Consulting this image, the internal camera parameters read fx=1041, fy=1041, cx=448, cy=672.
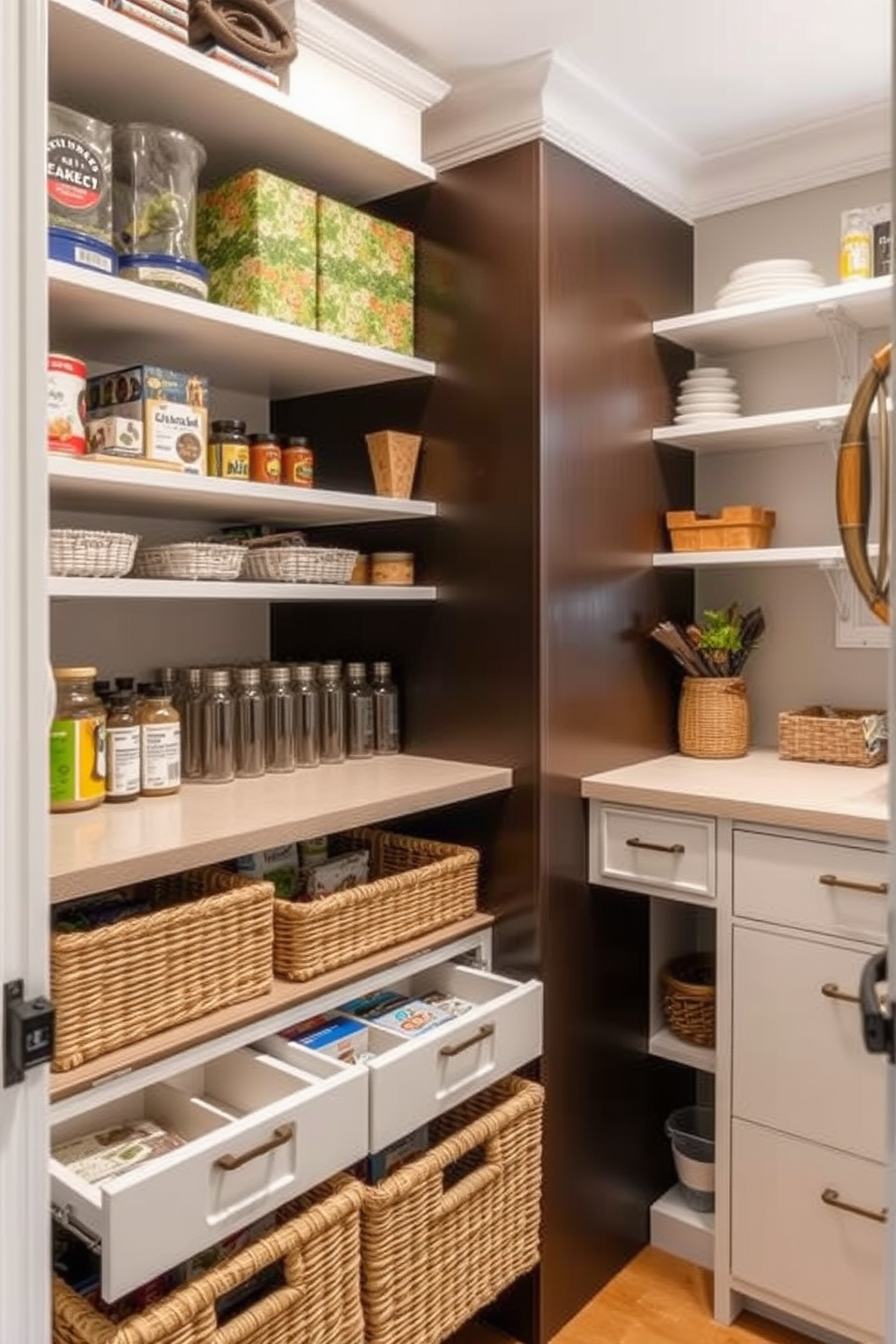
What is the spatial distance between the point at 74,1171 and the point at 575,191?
6.16 ft

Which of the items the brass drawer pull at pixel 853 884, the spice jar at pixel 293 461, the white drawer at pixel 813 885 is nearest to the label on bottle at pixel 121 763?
the spice jar at pixel 293 461

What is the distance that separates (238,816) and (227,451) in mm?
654

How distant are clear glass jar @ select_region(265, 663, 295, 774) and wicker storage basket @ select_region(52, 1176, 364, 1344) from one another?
76 cm

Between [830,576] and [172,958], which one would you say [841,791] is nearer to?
[830,576]

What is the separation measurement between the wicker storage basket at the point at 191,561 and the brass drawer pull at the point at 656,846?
3.00ft

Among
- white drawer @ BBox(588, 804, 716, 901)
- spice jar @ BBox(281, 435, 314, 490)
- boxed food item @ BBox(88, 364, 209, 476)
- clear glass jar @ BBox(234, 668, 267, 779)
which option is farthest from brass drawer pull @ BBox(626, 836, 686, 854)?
boxed food item @ BBox(88, 364, 209, 476)

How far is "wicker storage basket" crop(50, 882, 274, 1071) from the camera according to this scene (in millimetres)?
1306

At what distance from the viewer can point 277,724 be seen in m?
2.00

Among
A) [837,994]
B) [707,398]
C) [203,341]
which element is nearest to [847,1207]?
[837,994]

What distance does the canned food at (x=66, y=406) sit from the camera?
1520mm

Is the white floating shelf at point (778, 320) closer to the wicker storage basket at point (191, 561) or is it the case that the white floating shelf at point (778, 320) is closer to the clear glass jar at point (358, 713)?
the clear glass jar at point (358, 713)

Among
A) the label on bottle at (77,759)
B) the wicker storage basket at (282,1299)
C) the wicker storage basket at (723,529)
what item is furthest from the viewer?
the wicker storage basket at (723,529)

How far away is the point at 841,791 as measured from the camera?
1.95 m

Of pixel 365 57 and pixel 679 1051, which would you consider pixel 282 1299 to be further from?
pixel 365 57
